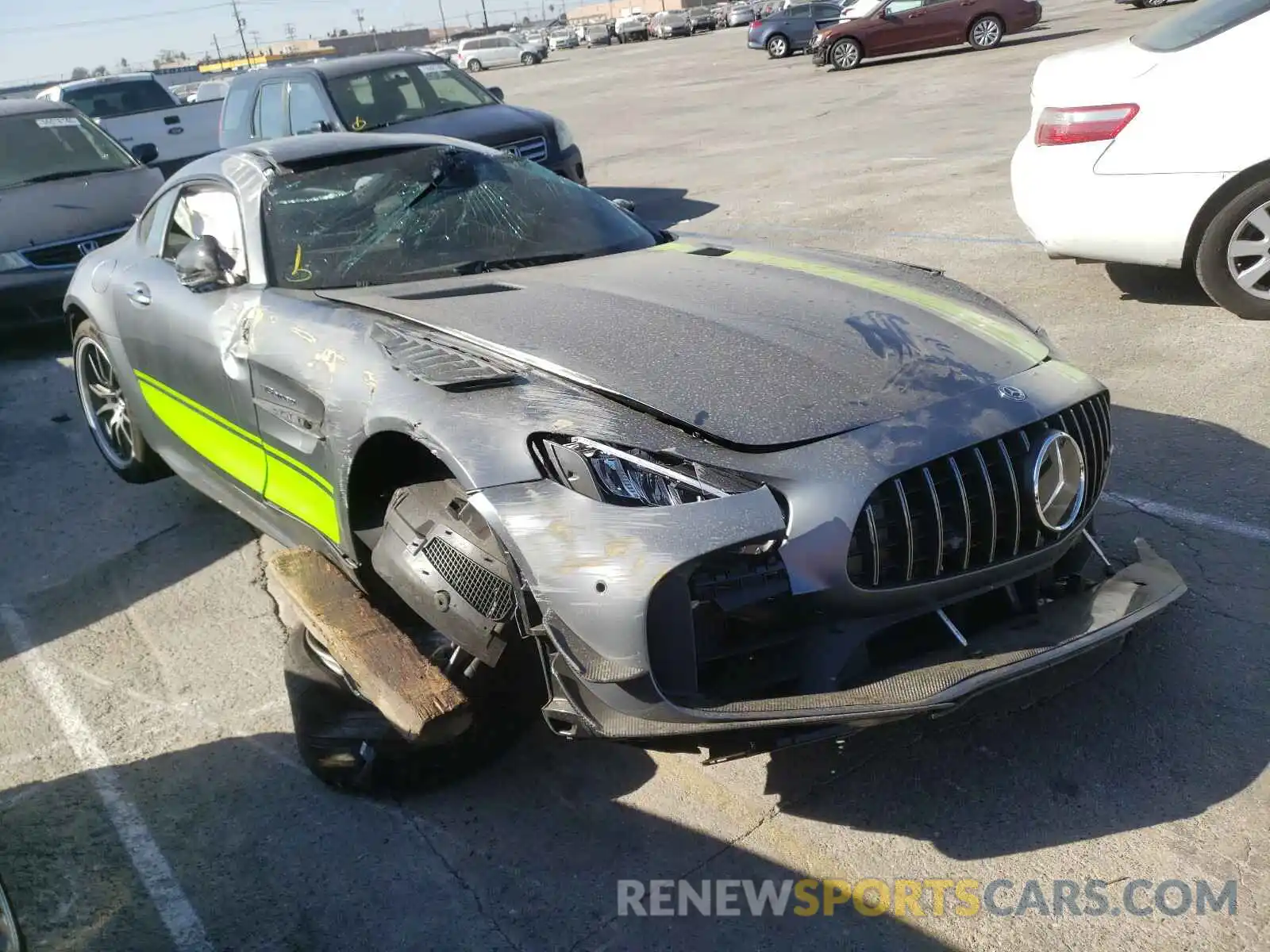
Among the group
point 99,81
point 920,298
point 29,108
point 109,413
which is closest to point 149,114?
point 99,81

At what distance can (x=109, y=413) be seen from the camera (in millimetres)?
5293

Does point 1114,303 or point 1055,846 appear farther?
point 1114,303

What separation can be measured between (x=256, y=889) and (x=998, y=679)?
6.22ft

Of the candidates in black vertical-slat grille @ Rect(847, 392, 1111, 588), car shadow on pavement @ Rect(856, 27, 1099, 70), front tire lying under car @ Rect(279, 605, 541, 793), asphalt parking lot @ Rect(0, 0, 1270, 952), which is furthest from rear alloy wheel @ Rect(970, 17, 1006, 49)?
front tire lying under car @ Rect(279, 605, 541, 793)

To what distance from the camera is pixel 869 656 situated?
8.47ft

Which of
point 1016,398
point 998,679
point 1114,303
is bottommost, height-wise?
point 1114,303

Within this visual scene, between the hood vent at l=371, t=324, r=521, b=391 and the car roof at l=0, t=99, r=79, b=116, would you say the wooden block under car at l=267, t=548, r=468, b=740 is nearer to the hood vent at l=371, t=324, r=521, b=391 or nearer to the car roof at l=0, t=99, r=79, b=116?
the hood vent at l=371, t=324, r=521, b=391

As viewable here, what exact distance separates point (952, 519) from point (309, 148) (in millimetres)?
3014

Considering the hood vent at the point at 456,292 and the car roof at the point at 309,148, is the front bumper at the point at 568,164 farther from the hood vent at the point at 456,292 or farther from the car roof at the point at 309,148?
the hood vent at the point at 456,292

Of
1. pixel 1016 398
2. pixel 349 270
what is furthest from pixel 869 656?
pixel 349 270

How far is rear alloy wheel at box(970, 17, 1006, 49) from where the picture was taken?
21.7 m

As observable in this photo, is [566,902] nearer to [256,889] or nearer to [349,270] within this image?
[256,889]

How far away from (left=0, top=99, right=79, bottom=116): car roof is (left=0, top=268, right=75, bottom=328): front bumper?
2.25 meters

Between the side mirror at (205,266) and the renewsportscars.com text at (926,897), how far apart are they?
8.32 feet
